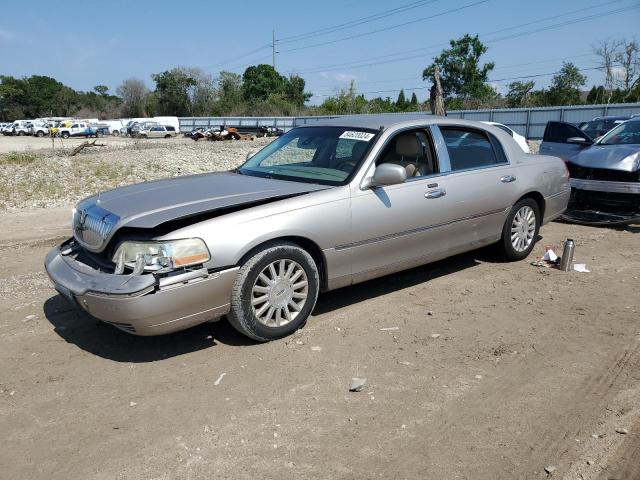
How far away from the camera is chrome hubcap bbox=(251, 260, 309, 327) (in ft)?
13.3

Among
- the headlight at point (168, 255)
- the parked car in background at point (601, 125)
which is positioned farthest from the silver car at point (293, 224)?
the parked car in background at point (601, 125)

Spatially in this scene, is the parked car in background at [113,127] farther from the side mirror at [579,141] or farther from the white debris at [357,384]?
the white debris at [357,384]

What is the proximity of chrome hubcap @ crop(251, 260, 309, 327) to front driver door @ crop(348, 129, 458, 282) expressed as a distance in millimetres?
541


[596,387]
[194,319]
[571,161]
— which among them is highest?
[571,161]

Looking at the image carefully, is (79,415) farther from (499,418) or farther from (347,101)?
(347,101)

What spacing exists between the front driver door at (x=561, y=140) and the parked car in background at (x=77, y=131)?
51.2 m

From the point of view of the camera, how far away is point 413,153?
17.1ft

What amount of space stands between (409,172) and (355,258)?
108cm

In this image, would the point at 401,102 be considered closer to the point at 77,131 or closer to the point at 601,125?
the point at 77,131

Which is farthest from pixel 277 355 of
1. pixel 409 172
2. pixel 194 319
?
pixel 409 172

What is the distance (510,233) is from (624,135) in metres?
4.41

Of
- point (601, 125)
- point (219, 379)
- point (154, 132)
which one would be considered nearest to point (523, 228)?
point (219, 379)

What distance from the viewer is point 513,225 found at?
6.14 meters

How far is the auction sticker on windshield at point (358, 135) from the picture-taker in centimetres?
493
